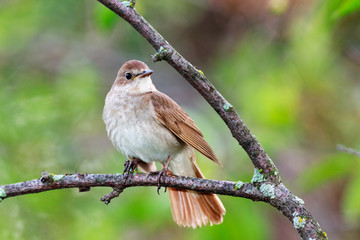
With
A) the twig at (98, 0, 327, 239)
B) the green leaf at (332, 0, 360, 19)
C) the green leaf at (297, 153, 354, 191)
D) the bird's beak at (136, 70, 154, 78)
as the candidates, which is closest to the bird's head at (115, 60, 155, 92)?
the bird's beak at (136, 70, 154, 78)

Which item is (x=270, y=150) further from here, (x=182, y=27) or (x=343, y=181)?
(x=182, y=27)

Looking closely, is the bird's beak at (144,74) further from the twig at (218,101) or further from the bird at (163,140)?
the twig at (218,101)

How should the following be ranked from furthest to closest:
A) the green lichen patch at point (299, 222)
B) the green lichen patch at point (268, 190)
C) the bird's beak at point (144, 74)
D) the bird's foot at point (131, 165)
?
the bird's beak at point (144, 74)
the bird's foot at point (131, 165)
the green lichen patch at point (268, 190)
the green lichen patch at point (299, 222)

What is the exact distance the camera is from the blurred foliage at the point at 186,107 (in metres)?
5.02

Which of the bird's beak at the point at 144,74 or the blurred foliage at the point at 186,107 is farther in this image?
the blurred foliage at the point at 186,107

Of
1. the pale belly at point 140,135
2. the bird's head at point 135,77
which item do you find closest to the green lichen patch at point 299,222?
the pale belly at point 140,135

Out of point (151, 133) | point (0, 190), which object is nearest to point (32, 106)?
point (151, 133)

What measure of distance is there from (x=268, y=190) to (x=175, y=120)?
1.59 metres

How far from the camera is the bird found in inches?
172

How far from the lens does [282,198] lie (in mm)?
2996

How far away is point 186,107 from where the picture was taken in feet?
22.2

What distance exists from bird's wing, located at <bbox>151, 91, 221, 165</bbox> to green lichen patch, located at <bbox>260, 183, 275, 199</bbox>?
1.19 meters

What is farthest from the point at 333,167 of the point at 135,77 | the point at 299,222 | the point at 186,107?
the point at 186,107

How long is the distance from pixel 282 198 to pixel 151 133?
5.35 ft
